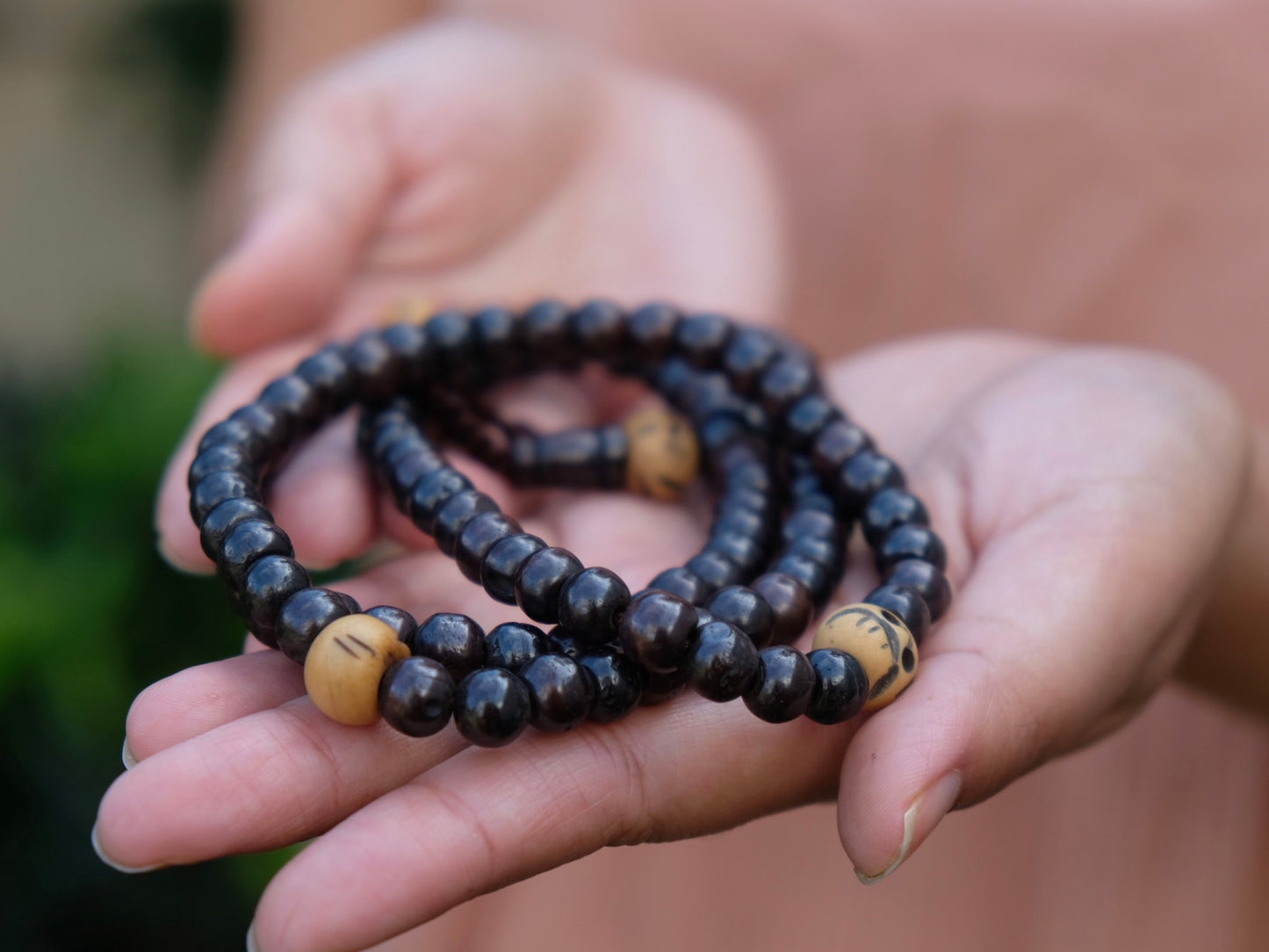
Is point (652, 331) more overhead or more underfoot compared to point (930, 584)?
more overhead

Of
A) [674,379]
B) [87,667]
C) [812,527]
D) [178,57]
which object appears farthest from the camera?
[178,57]

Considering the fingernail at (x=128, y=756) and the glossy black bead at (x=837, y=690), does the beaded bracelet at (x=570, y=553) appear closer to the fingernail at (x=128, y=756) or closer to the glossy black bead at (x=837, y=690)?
the glossy black bead at (x=837, y=690)

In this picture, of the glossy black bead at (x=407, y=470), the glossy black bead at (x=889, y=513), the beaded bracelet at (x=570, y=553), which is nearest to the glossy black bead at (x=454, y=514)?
the beaded bracelet at (x=570, y=553)

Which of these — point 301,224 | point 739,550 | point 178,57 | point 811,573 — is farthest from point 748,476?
point 178,57

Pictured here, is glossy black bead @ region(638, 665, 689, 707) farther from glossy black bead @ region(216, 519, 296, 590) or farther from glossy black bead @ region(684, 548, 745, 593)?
glossy black bead @ region(216, 519, 296, 590)

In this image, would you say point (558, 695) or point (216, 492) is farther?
point (216, 492)

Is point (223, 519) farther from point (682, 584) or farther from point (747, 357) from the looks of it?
point (747, 357)

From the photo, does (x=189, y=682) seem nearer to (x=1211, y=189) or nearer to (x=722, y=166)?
(x=722, y=166)
